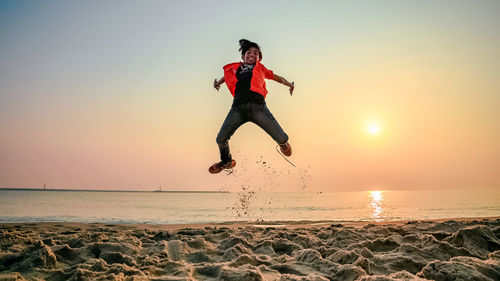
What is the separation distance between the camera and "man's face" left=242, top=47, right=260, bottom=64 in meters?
5.22

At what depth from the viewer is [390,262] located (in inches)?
138

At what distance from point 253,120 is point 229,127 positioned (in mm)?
390

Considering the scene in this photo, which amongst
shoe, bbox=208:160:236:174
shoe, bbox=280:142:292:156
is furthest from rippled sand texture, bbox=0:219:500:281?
shoe, bbox=280:142:292:156

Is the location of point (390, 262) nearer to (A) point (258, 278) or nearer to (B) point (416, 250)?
(B) point (416, 250)

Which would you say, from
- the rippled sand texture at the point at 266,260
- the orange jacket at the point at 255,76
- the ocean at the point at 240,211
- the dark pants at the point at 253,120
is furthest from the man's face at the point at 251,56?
the ocean at the point at 240,211

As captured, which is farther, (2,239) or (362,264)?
(2,239)

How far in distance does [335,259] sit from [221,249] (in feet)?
5.36

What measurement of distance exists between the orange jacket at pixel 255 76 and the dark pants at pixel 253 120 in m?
0.26

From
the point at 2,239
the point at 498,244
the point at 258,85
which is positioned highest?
the point at 258,85

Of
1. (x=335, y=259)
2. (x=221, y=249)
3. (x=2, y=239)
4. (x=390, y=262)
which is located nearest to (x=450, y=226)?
(x=390, y=262)

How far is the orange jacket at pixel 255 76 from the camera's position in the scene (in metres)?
4.82

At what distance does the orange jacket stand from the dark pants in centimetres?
26

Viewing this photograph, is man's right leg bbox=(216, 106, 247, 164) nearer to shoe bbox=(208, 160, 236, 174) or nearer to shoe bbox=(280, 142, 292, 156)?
shoe bbox=(208, 160, 236, 174)

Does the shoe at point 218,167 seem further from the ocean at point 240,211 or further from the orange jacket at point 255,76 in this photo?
the ocean at point 240,211
